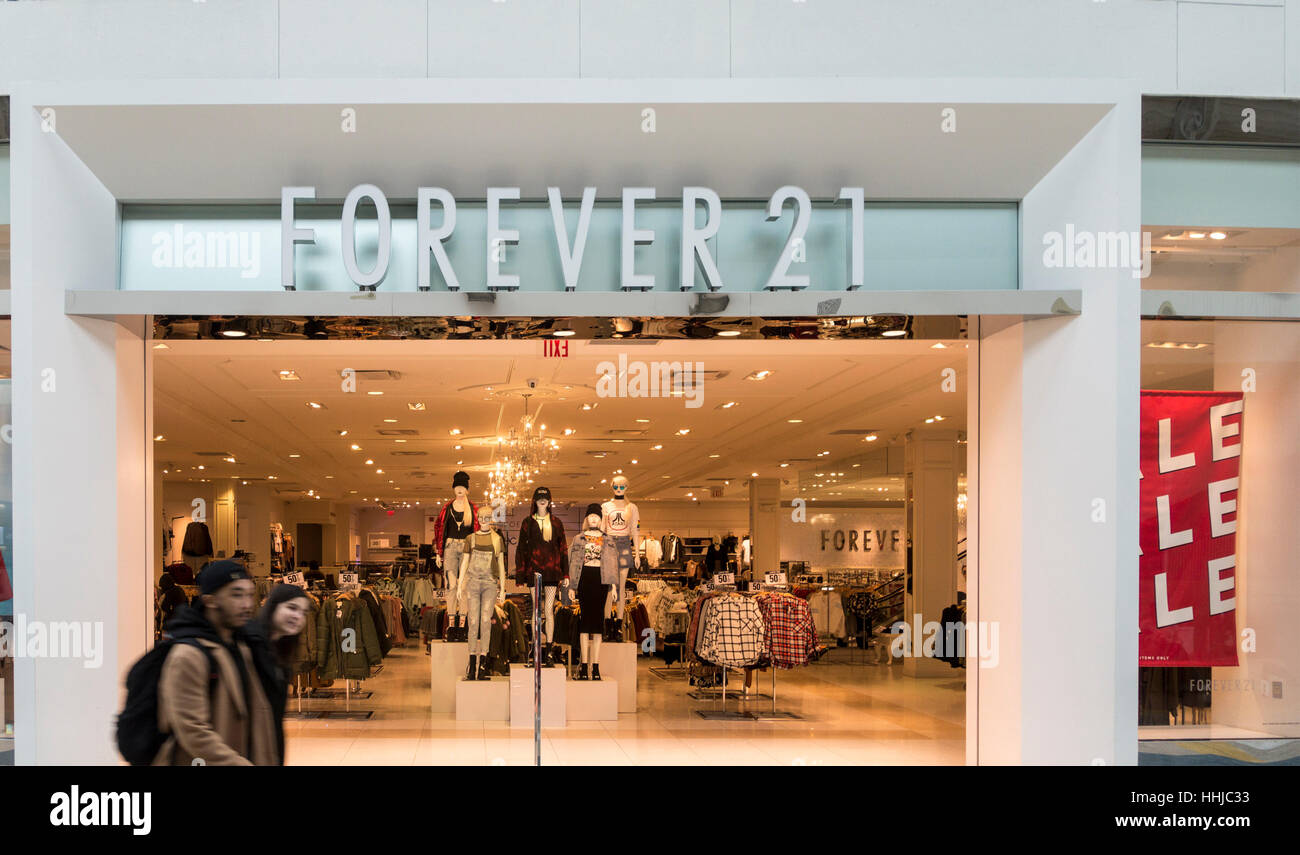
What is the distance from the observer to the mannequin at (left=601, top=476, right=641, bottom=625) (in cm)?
950

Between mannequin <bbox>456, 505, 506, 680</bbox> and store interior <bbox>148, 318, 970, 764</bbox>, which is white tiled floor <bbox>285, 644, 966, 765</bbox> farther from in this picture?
mannequin <bbox>456, 505, 506, 680</bbox>

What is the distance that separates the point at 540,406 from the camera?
33.7 ft

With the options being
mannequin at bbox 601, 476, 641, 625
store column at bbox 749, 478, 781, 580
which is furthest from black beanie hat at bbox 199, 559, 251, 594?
store column at bbox 749, 478, 781, 580

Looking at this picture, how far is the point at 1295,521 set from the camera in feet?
16.5

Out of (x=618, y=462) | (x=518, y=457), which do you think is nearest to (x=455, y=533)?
(x=518, y=457)

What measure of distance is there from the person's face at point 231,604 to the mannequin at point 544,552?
6.13 metres

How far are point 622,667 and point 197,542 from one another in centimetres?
906

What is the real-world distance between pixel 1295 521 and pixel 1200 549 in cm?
50

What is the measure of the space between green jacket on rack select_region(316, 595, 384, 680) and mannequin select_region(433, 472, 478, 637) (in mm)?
746

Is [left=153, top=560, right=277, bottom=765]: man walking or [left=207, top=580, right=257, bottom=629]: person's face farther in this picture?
[left=207, top=580, right=257, bottom=629]: person's face
